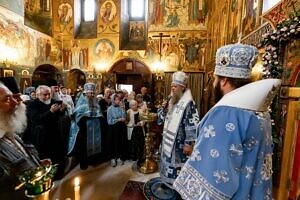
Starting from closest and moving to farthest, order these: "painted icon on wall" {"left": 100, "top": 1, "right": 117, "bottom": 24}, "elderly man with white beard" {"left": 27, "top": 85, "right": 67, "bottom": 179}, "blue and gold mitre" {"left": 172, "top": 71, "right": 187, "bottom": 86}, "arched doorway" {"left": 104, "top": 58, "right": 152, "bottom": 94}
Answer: "blue and gold mitre" {"left": 172, "top": 71, "right": 187, "bottom": 86} < "elderly man with white beard" {"left": 27, "top": 85, "right": 67, "bottom": 179} < "arched doorway" {"left": 104, "top": 58, "right": 152, "bottom": 94} < "painted icon on wall" {"left": 100, "top": 1, "right": 117, "bottom": 24}

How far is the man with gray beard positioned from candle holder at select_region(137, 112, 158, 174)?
1367 millimetres

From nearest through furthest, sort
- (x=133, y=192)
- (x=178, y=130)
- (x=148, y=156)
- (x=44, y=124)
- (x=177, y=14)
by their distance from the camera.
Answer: (x=178, y=130) < (x=133, y=192) < (x=44, y=124) < (x=148, y=156) < (x=177, y=14)

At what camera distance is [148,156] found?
4.84 m

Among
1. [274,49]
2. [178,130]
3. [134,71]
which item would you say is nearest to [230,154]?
[178,130]

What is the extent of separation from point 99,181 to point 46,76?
990cm

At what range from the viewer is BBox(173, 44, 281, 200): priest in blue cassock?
1077 mm

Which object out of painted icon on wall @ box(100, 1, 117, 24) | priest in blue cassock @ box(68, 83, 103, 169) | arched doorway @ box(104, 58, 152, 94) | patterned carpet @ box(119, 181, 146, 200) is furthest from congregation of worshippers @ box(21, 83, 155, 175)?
painted icon on wall @ box(100, 1, 117, 24)

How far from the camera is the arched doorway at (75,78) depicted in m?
12.4

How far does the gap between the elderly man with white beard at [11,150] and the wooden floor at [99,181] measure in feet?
5.03

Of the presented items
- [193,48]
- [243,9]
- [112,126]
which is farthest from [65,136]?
[193,48]

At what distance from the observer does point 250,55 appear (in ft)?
3.90

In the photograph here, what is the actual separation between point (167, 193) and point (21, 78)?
29.5ft

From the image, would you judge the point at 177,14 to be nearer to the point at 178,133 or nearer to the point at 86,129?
the point at 86,129

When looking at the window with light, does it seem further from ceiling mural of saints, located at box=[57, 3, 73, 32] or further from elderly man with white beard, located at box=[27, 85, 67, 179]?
elderly man with white beard, located at box=[27, 85, 67, 179]
